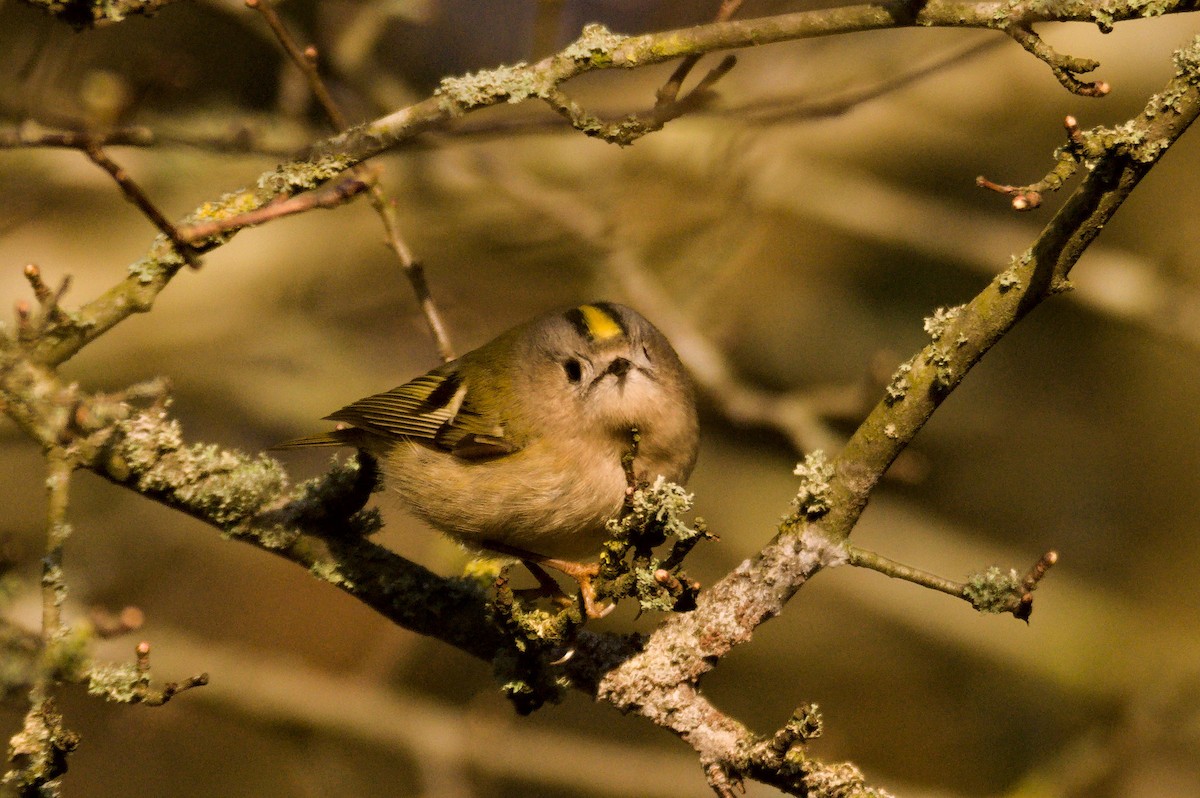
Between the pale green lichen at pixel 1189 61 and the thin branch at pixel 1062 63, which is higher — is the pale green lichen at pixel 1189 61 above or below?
below

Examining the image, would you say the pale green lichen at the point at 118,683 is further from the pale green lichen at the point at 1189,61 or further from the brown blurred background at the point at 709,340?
the pale green lichen at the point at 1189,61

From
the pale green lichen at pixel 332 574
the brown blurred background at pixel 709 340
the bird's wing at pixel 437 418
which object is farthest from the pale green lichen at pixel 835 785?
the brown blurred background at pixel 709 340

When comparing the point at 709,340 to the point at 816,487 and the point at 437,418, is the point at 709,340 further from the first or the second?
the point at 816,487

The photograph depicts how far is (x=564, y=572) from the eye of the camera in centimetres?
249

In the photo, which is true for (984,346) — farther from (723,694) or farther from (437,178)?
(723,694)

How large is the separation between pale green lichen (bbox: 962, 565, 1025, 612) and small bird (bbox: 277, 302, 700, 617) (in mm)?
846

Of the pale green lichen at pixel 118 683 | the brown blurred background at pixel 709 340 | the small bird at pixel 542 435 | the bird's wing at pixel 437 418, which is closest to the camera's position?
the pale green lichen at pixel 118 683

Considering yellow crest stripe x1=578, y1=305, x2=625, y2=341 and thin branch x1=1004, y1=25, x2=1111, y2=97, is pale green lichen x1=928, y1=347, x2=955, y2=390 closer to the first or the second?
thin branch x1=1004, y1=25, x2=1111, y2=97

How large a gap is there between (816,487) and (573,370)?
104 centimetres

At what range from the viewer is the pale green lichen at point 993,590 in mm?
1890

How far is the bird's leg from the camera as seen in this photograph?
80.6 inches

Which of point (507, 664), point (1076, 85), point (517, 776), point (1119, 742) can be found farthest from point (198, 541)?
point (1076, 85)

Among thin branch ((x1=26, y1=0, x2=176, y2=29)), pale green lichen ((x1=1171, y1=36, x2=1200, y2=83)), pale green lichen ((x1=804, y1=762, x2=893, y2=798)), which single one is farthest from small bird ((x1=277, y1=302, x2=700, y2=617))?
pale green lichen ((x1=1171, y1=36, x2=1200, y2=83))

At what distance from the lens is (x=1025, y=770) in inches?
190
